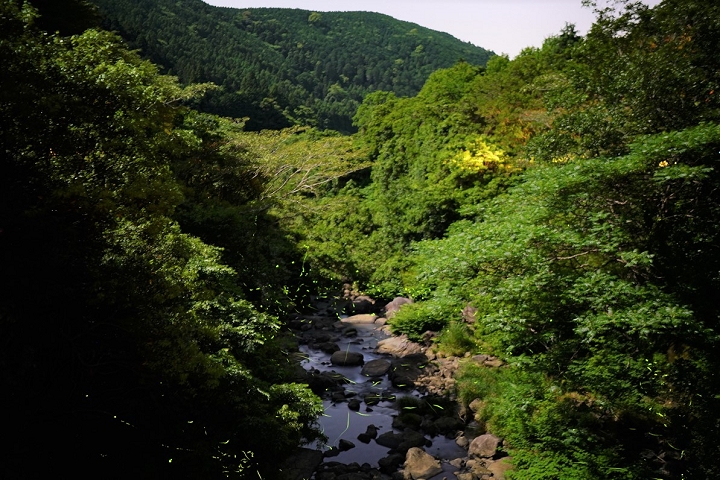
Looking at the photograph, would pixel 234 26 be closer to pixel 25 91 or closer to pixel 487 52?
pixel 487 52

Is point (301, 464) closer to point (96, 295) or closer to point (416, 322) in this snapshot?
point (96, 295)

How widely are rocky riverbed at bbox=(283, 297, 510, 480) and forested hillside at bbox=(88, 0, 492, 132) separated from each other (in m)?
30.6

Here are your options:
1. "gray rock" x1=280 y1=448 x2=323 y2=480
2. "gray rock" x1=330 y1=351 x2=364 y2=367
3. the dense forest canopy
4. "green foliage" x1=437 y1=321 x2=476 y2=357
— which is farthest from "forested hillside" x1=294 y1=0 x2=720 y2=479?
"gray rock" x1=330 y1=351 x2=364 y2=367

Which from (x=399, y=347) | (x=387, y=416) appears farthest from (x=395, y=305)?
(x=387, y=416)

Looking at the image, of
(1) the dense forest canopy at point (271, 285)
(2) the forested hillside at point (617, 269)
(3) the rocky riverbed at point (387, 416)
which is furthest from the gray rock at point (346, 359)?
(2) the forested hillside at point (617, 269)

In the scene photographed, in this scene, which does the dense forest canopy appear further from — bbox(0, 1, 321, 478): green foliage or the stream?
the stream

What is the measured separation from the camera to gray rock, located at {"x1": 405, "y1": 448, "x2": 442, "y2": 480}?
967 centimetres

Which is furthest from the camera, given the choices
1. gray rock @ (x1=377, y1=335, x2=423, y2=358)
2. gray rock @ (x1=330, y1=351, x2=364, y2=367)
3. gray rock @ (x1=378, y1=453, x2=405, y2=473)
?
gray rock @ (x1=377, y1=335, x2=423, y2=358)

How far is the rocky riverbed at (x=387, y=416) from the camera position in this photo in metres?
9.82

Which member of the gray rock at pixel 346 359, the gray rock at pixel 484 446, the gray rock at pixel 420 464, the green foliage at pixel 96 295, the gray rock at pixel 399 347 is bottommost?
the gray rock at pixel 346 359

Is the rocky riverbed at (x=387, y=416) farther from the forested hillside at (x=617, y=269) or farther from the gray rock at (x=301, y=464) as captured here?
the forested hillside at (x=617, y=269)

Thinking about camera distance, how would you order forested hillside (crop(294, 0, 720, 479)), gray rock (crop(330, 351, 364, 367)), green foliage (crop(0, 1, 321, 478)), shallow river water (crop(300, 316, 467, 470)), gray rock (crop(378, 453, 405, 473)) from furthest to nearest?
gray rock (crop(330, 351, 364, 367)) < shallow river water (crop(300, 316, 467, 470)) < gray rock (crop(378, 453, 405, 473)) < forested hillside (crop(294, 0, 720, 479)) < green foliage (crop(0, 1, 321, 478))

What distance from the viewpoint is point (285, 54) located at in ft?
339

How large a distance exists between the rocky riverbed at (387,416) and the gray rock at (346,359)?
34mm
